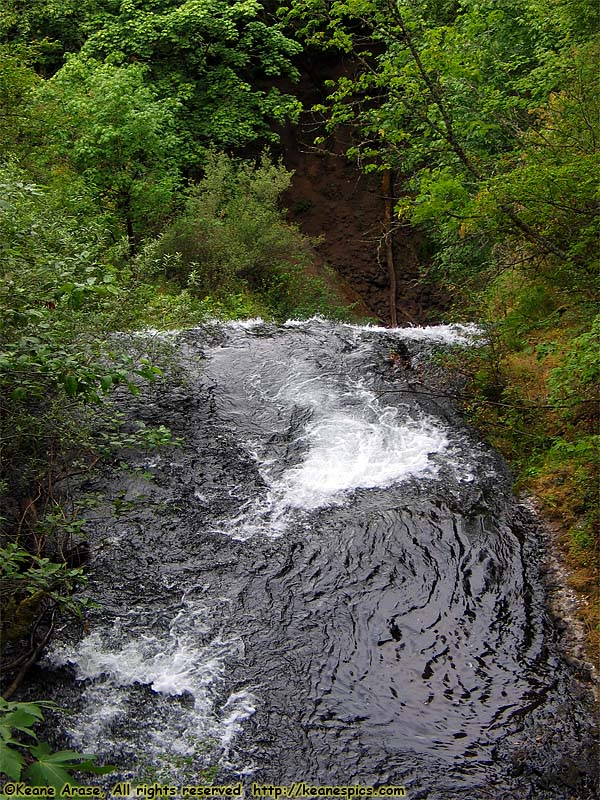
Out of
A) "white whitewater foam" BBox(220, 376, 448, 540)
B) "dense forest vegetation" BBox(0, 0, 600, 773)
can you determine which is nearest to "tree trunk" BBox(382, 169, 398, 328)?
"dense forest vegetation" BBox(0, 0, 600, 773)

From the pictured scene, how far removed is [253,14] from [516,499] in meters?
13.2

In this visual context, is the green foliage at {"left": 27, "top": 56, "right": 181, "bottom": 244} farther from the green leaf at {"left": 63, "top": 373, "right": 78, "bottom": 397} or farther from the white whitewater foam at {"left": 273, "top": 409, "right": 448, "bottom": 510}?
the green leaf at {"left": 63, "top": 373, "right": 78, "bottom": 397}

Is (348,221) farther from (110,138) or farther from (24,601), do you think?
(24,601)

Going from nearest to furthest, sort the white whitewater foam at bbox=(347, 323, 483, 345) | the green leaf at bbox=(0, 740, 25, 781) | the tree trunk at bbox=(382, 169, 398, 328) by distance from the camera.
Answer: the green leaf at bbox=(0, 740, 25, 781) → the white whitewater foam at bbox=(347, 323, 483, 345) → the tree trunk at bbox=(382, 169, 398, 328)

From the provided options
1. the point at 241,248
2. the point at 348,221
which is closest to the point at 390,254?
the point at 348,221

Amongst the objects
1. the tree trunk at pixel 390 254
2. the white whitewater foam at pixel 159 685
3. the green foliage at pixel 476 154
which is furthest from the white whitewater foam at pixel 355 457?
the tree trunk at pixel 390 254

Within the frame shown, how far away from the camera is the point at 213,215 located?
13.7 metres

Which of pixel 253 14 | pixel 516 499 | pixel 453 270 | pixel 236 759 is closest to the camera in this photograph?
pixel 236 759

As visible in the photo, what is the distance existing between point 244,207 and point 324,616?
10334 millimetres

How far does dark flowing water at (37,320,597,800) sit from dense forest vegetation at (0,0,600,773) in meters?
0.63

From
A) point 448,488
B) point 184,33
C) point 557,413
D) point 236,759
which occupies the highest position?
point 184,33

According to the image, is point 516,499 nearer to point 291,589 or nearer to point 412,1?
point 291,589

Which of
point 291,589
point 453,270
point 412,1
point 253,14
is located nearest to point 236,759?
point 291,589

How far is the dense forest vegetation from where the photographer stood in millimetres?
5092
